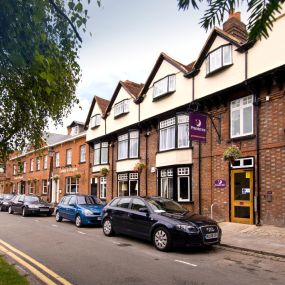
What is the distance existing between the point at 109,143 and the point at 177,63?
928cm

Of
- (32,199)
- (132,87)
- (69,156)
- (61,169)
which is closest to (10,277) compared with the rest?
(32,199)

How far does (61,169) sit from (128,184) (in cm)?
1353

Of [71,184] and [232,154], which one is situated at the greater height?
[232,154]

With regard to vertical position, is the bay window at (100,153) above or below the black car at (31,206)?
above

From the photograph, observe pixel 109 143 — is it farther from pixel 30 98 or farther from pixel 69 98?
pixel 30 98

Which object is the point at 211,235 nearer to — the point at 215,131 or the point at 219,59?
the point at 215,131

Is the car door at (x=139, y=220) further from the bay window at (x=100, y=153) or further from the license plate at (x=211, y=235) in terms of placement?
the bay window at (x=100, y=153)

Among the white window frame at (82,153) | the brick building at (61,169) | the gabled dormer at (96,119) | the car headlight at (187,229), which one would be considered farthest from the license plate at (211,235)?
Result: the white window frame at (82,153)

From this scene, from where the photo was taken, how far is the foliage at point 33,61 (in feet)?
9.39

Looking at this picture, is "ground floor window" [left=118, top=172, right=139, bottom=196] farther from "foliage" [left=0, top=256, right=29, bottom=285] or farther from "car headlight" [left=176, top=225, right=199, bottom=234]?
"foliage" [left=0, top=256, right=29, bottom=285]

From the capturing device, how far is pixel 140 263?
8727 mm

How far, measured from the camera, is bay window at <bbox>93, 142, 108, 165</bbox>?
27241mm

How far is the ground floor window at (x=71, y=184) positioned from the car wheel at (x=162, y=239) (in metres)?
22.3

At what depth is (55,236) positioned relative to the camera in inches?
532
